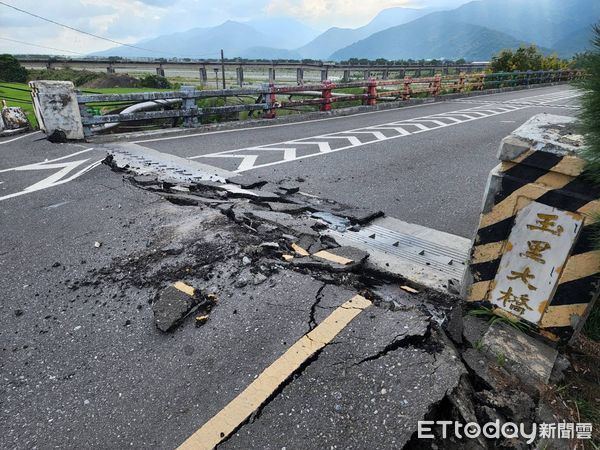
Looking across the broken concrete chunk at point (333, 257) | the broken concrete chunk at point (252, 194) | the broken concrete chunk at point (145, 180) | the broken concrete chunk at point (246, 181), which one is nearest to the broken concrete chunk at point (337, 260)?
the broken concrete chunk at point (333, 257)

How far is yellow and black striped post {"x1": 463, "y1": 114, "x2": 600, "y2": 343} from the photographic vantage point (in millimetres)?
2230

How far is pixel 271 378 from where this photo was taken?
2.24 meters

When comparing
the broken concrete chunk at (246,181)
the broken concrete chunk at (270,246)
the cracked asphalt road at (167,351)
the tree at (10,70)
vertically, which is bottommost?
the cracked asphalt road at (167,351)

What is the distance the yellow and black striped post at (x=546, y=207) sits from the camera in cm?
223

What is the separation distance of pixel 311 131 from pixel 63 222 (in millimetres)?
7284

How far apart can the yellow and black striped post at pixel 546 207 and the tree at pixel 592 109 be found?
0.09m

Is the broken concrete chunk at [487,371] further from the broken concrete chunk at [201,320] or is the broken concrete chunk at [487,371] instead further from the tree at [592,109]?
the broken concrete chunk at [201,320]

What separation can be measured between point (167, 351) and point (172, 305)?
372mm

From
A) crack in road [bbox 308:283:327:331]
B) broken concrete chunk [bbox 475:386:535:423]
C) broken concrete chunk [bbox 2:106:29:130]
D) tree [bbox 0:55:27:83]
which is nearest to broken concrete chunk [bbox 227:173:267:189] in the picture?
crack in road [bbox 308:283:327:331]

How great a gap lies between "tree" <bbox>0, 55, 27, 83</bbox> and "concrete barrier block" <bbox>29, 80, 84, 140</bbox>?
25.7 meters

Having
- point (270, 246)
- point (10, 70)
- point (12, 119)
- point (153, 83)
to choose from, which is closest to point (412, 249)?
point (270, 246)

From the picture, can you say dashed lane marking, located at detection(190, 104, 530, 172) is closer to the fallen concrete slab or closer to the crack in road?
the fallen concrete slab

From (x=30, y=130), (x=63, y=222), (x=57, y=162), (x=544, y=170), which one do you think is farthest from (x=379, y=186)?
(x=30, y=130)

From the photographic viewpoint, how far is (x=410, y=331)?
2488 millimetres
